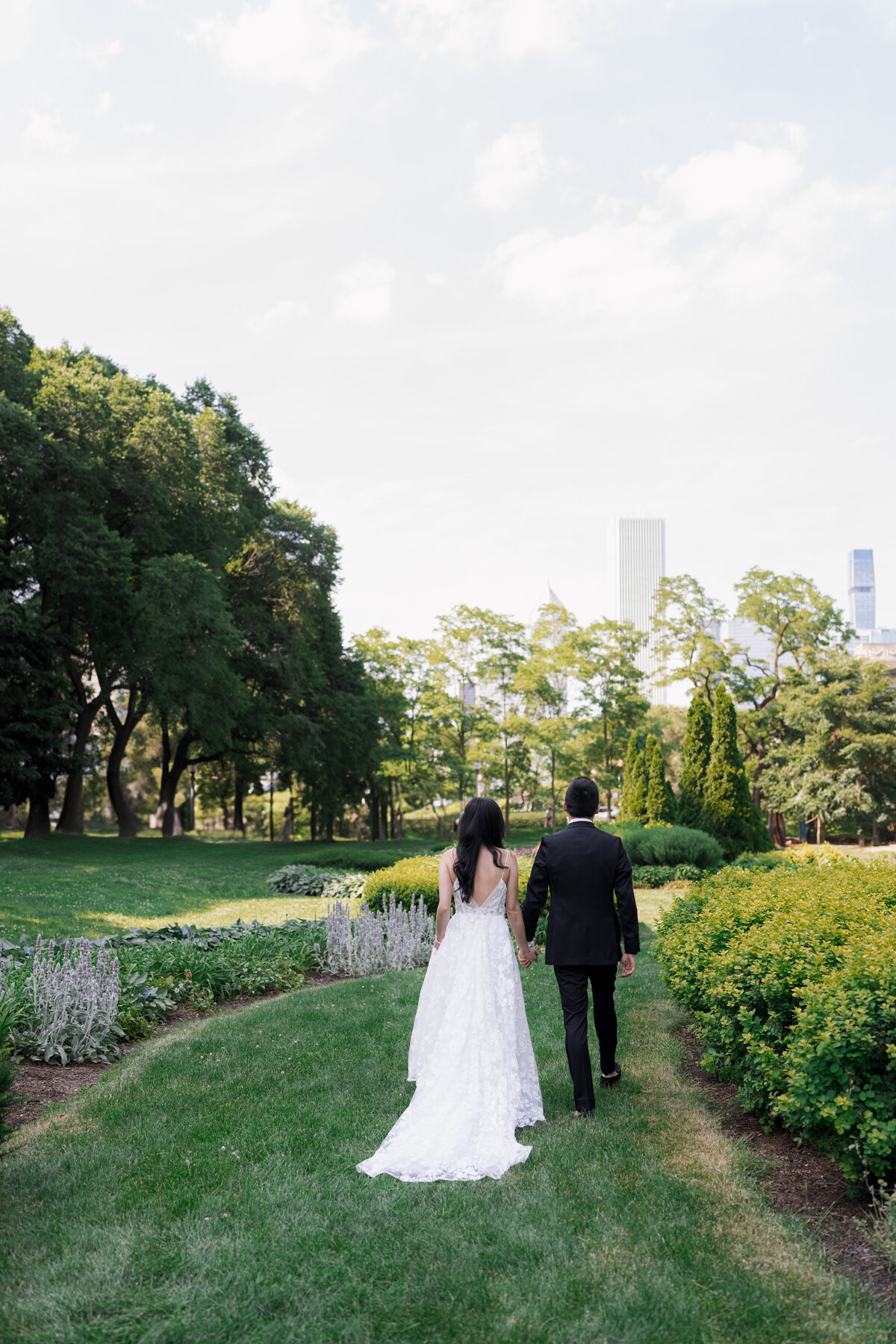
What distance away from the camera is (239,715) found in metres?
31.5

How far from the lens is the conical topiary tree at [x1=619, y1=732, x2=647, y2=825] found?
76.7 ft

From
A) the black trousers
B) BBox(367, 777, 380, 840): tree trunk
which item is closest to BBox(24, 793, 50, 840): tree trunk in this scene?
BBox(367, 777, 380, 840): tree trunk

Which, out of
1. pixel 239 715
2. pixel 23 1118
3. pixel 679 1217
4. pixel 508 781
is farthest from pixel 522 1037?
pixel 508 781

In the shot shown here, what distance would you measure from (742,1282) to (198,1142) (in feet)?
9.13

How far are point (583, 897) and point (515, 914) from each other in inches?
16.5

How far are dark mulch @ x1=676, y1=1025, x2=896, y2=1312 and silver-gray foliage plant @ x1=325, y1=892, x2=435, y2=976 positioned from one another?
198 inches

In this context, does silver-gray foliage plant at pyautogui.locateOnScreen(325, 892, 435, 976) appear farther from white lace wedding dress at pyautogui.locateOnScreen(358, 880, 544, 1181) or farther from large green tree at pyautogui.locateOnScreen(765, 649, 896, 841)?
large green tree at pyautogui.locateOnScreen(765, 649, 896, 841)

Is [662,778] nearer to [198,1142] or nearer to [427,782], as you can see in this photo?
[427,782]

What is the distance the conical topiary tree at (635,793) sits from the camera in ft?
76.7

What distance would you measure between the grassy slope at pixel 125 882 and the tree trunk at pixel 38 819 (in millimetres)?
890

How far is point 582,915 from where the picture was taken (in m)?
5.11

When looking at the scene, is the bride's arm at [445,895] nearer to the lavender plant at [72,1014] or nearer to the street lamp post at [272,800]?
the lavender plant at [72,1014]

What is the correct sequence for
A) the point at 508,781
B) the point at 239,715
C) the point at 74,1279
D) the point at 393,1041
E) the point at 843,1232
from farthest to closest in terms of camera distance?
the point at 508,781 < the point at 239,715 < the point at 393,1041 < the point at 843,1232 < the point at 74,1279

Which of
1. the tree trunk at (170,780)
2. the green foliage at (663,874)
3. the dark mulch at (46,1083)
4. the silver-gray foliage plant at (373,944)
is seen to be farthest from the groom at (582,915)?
the tree trunk at (170,780)
